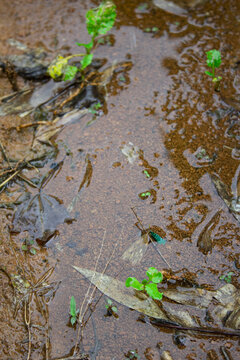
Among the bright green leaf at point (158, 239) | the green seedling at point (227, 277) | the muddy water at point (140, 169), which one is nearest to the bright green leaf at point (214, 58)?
the muddy water at point (140, 169)

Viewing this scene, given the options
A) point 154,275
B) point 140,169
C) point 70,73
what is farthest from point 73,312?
point 70,73

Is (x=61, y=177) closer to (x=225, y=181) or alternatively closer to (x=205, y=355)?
(x=225, y=181)

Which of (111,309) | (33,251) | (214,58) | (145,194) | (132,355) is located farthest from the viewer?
(214,58)

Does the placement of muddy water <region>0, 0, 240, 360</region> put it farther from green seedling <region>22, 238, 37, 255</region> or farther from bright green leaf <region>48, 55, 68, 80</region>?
bright green leaf <region>48, 55, 68, 80</region>

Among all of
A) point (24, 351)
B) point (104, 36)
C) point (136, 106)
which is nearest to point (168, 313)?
point (24, 351)

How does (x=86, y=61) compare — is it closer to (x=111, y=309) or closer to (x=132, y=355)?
(x=111, y=309)

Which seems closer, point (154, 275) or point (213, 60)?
point (154, 275)

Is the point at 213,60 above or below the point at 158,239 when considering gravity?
above
